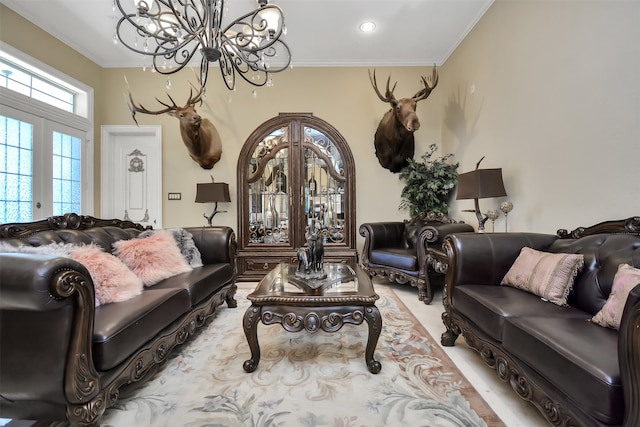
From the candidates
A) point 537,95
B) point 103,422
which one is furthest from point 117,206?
point 537,95

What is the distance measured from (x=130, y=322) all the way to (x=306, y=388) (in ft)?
3.33

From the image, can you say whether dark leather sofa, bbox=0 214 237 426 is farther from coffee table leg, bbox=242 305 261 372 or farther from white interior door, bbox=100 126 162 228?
white interior door, bbox=100 126 162 228

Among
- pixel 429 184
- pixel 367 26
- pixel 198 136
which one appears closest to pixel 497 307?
pixel 429 184

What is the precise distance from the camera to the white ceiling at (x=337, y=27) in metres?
2.95

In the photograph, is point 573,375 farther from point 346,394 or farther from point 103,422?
point 103,422

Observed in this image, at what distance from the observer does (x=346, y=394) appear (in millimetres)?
1463

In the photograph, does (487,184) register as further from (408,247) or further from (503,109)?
(408,247)

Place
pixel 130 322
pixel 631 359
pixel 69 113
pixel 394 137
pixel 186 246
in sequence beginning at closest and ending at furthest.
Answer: pixel 631 359
pixel 130 322
pixel 186 246
pixel 69 113
pixel 394 137

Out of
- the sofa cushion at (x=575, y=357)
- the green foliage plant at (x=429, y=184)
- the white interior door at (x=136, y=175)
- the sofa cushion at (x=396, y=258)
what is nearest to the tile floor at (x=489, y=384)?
the sofa cushion at (x=575, y=357)

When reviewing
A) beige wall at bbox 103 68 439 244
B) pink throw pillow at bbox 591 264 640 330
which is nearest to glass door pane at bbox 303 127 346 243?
beige wall at bbox 103 68 439 244

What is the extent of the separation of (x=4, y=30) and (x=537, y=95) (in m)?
5.44

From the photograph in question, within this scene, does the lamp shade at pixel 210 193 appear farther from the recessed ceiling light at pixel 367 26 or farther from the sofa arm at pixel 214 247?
the recessed ceiling light at pixel 367 26

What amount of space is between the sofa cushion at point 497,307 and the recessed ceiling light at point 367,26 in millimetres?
3197

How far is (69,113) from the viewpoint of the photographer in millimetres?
3551
